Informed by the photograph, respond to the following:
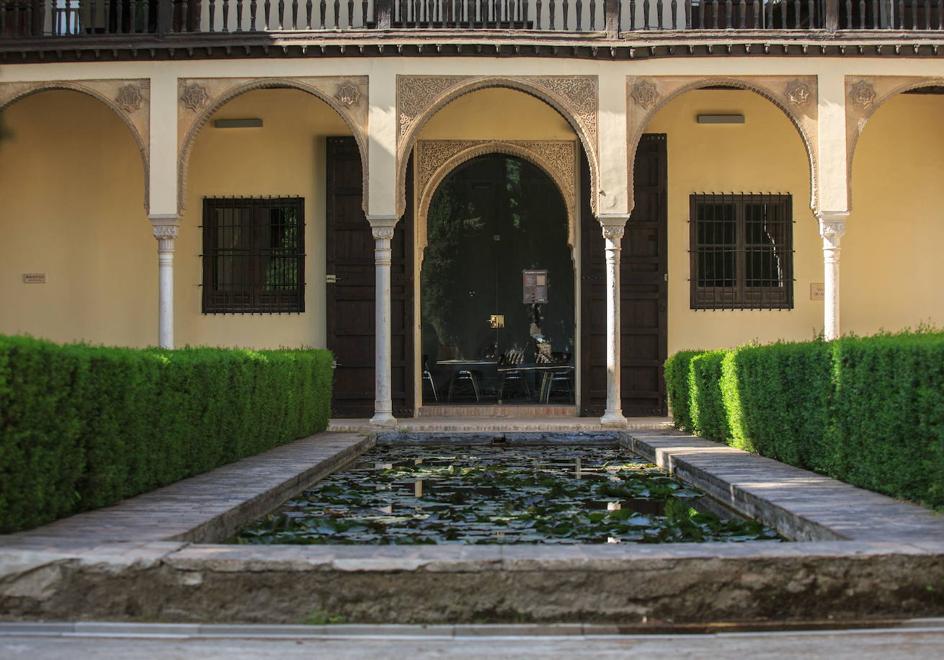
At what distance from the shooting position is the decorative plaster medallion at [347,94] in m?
12.5

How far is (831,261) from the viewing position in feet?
41.5

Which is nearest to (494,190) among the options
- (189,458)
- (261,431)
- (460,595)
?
(261,431)

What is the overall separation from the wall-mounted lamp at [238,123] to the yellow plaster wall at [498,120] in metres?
2.01

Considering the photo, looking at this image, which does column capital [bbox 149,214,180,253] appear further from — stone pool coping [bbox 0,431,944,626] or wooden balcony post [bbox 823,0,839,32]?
stone pool coping [bbox 0,431,944,626]

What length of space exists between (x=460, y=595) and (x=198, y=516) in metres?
1.87

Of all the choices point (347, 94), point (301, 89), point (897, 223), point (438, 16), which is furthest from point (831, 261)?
point (301, 89)

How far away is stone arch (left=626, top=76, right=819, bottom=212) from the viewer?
40.8 feet

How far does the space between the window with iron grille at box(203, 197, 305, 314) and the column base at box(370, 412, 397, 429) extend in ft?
7.66

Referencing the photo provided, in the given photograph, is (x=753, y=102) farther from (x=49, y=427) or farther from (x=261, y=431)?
(x=49, y=427)

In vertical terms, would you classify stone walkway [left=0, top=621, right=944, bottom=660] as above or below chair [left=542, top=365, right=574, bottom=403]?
below

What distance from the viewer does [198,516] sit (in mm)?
5531

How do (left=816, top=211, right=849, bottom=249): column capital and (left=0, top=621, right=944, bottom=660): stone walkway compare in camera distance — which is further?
(left=816, top=211, right=849, bottom=249): column capital

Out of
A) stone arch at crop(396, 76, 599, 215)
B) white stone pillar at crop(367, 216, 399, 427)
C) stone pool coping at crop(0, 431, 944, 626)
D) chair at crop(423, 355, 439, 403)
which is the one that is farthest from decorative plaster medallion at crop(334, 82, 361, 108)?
stone pool coping at crop(0, 431, 944, 626)

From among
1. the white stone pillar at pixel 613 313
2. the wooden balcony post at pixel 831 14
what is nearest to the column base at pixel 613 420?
the white stone pillar at pixel 613 313
